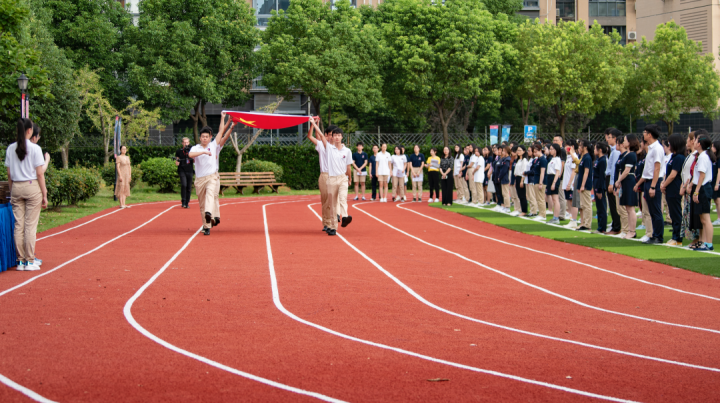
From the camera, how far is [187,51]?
116 feet

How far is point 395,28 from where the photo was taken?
38406 mm

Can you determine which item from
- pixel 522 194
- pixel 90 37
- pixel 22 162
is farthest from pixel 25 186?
pixel 90 37

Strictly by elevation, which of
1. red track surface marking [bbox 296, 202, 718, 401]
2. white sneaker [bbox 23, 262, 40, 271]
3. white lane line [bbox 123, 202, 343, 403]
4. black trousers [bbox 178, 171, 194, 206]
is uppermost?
black trousers [bbox 178, 171, 194, 206]

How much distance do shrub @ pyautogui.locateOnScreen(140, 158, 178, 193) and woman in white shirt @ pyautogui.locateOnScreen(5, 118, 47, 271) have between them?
1903 centimetres

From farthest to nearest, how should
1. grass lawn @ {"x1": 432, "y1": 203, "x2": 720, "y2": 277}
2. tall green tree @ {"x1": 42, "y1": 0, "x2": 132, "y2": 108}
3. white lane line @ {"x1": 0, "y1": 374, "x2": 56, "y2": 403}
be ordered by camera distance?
tall green tree @ {"x1": 42, "y1": 0, "x2": 132, "y2": 108} < grass lawn @ {"x1": 432, "y1": 203, "x2": 720, "y2": 277} < white lane line @ {"x1": 0, "y1": 374, "x2": 56, "y2": 403}

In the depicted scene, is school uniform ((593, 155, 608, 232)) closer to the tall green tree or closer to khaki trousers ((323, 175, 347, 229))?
khaki trousers ((323, 175, 347, 229))

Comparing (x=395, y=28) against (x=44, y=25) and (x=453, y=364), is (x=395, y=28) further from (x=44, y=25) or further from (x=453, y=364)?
(x=453, y=364)

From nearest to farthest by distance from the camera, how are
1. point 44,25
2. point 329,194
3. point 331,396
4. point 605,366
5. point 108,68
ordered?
point 331,396 < point 605,366 < point 329,194 < point 44,25 < point 108,68

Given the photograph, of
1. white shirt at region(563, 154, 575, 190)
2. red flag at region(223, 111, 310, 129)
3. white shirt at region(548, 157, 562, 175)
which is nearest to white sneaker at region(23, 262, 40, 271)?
red flag at region(223, 111, 310, 129)

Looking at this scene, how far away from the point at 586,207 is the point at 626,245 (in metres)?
2.60

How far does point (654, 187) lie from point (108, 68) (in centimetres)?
3220

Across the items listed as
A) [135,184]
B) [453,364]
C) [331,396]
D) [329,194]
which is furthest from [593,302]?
[135,184]

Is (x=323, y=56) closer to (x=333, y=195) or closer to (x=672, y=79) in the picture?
(x=672, y=79)

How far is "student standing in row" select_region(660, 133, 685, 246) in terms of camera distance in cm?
1187
